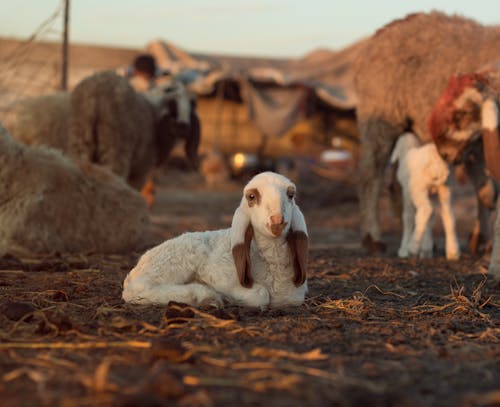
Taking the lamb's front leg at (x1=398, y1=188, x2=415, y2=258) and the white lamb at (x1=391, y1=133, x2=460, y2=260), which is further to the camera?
the lamb's front leg at (x1=398, y1=188, x2=415, y2=258)

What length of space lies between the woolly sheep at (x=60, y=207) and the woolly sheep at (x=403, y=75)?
2840 millimetres

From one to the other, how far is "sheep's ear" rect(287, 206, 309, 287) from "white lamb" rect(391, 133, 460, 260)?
11.9 feet

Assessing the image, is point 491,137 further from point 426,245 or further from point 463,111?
point 426,245

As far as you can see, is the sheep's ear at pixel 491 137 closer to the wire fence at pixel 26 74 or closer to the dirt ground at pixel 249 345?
the dirt ground at pixel 249 345

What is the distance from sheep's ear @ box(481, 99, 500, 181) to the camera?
24.7 ft

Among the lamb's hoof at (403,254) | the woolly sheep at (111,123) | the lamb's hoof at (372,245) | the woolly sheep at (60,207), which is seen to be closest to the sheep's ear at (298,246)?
the woolly sheep at (60,207)

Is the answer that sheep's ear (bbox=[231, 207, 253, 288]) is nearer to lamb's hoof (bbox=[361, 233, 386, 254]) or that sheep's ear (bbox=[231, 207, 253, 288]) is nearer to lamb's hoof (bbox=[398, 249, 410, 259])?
lamb's hoof (bbox=[398, 249, 410, 259])

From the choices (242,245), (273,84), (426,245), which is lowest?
(426,245)

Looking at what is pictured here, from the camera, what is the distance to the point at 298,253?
460 centimetres

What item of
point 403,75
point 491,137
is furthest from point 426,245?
point 403,75

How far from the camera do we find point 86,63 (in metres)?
19.9

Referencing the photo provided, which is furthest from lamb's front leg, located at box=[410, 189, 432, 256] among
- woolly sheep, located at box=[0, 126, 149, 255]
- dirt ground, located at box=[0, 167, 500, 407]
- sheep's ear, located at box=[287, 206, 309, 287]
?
sheep's ear, located at box=[287, 206, 309, 287]

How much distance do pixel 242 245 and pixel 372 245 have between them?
15.6 feet

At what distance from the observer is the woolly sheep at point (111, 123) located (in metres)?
9.47
